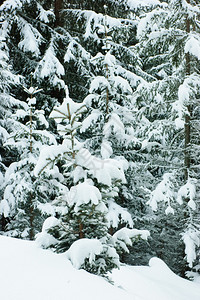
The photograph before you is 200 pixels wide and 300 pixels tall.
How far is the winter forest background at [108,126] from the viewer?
11.9ft

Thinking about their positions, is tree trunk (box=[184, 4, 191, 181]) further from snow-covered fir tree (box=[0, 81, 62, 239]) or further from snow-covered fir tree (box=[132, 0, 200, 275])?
snow-covered fir tree (box=[0, 81, 62, 239])

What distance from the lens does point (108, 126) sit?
27.7 feet

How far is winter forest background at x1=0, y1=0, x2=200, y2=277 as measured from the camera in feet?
11.9

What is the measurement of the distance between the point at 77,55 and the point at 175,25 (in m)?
3.80

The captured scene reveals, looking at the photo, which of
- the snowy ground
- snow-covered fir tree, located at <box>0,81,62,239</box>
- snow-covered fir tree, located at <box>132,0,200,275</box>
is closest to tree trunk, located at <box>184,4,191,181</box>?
snow-covered fir tree, located at <box>132,0,200,275</box>

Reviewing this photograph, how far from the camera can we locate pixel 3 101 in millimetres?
8383

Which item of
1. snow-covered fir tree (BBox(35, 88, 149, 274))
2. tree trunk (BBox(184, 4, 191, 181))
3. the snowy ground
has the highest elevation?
tree trunk (BBox(184, 4, 191, 181))

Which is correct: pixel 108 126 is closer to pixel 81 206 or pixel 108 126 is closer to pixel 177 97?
pixel 177 97

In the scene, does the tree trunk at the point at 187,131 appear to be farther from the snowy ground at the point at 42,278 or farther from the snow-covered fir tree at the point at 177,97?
the snowy ground at the point at 42,278

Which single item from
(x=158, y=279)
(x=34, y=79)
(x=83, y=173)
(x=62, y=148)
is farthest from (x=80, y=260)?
(x=34, y=79)

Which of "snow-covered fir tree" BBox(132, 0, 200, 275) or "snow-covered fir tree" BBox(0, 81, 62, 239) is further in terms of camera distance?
"snow-covered fir tree" BBox(132, 0, 200, 275)

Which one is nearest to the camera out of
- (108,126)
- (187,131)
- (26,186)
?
(26,186)

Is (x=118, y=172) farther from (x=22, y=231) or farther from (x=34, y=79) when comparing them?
(x=34, y=79)

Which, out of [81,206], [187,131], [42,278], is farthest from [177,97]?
[42,278]
